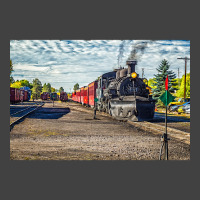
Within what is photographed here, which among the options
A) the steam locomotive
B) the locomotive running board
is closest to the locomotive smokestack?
the steam locomotive

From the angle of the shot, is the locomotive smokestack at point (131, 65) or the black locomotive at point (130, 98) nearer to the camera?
the black locomotive at point (130, 98)

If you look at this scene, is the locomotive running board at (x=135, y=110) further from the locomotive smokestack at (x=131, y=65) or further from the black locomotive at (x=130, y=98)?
the locomotive smokestack at (x=131, y=65)

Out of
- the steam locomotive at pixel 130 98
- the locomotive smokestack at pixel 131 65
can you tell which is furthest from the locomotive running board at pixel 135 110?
the locomotive smokestack at pixel 131 65

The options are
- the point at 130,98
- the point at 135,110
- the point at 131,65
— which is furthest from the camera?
the point at 131,65

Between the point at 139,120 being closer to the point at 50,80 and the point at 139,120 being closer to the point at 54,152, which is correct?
the point at 50,80

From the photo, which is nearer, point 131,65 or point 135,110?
point 135,110

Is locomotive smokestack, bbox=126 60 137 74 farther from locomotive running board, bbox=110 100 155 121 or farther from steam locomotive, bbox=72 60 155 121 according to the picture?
locomotive running board, bbox=110 100 155 121

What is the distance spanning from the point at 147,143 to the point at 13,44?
6036 mm

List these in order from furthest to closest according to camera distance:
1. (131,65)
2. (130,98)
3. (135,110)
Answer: (131,65)
(130,98)
(135,110)

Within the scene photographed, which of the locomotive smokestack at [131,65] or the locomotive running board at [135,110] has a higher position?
the locomotive smokestack at [131,65]

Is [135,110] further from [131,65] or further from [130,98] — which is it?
[131,65]

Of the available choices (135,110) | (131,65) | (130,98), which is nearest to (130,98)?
Answer: (130,98)

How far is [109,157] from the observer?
752 cm

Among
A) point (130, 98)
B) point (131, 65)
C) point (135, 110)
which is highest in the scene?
point (131, 65)
